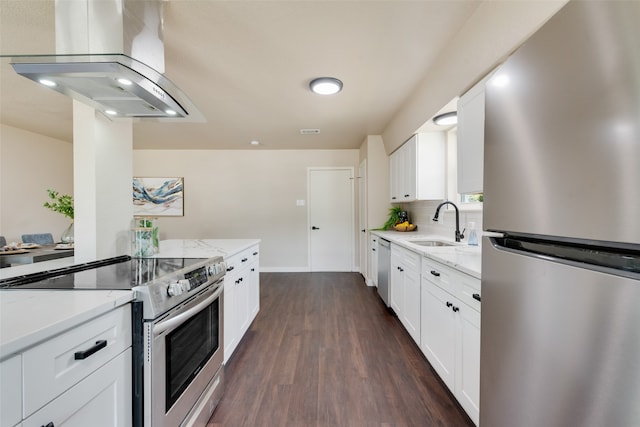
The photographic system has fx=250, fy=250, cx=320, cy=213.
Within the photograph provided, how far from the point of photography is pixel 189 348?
1.27 meters

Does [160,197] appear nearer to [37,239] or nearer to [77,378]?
[37,239]

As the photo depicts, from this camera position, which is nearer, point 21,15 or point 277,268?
point 21,15

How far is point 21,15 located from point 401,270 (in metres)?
3.37

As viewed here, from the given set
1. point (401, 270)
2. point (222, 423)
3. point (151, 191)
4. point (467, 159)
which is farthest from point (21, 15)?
point (151, 191)

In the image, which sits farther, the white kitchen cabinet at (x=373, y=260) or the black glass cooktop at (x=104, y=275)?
the white kitchen cabinet at (x=373, y=260)

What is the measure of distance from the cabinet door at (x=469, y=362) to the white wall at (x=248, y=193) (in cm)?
373

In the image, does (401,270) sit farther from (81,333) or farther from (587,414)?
(81,333)

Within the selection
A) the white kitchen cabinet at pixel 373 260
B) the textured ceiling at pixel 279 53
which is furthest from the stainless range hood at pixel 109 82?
the white kitchen cabinet at pixel 373 260

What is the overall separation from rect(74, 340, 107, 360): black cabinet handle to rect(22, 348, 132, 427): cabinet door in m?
0.08

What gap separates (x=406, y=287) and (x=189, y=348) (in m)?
1.85

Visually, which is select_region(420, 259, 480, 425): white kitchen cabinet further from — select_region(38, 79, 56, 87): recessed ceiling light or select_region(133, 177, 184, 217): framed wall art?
select_region(133, 177, 184, 217): framed wall art

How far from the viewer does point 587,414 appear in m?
0.51

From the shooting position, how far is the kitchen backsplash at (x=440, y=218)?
2.36 metres

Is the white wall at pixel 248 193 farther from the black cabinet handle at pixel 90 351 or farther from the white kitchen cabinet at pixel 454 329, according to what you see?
the black cabinet handle at pixel 90 351
